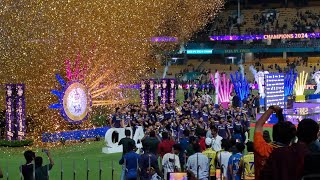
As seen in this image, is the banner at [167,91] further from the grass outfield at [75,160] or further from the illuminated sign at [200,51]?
the illuminated sign at [200,51]

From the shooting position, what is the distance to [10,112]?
791 inches

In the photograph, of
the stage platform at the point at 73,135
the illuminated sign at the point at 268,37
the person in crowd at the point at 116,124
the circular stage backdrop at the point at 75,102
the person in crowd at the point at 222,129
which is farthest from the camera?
the illuminated sign at the point at 268,37

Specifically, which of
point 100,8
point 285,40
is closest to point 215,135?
point 100,8

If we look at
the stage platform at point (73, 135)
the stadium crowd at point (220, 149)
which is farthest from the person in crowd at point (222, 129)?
the stage platform at point (73, 135)

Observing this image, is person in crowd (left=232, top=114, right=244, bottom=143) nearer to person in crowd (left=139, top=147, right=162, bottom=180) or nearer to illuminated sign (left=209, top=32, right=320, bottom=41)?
person in crowd (left=139, top=147, right=162, bottom=180)

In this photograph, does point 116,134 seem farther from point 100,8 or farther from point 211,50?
point 211,50

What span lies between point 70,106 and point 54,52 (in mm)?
1750

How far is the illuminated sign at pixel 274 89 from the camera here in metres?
26.7

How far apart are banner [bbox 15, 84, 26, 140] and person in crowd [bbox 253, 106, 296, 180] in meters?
15.0

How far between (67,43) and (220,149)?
9.85 metres

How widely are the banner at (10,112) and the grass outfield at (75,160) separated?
49 cm

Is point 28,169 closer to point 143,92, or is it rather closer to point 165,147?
point 165,147

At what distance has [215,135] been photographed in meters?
13.6

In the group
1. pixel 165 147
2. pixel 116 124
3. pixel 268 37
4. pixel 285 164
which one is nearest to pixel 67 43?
pixel 116 124
